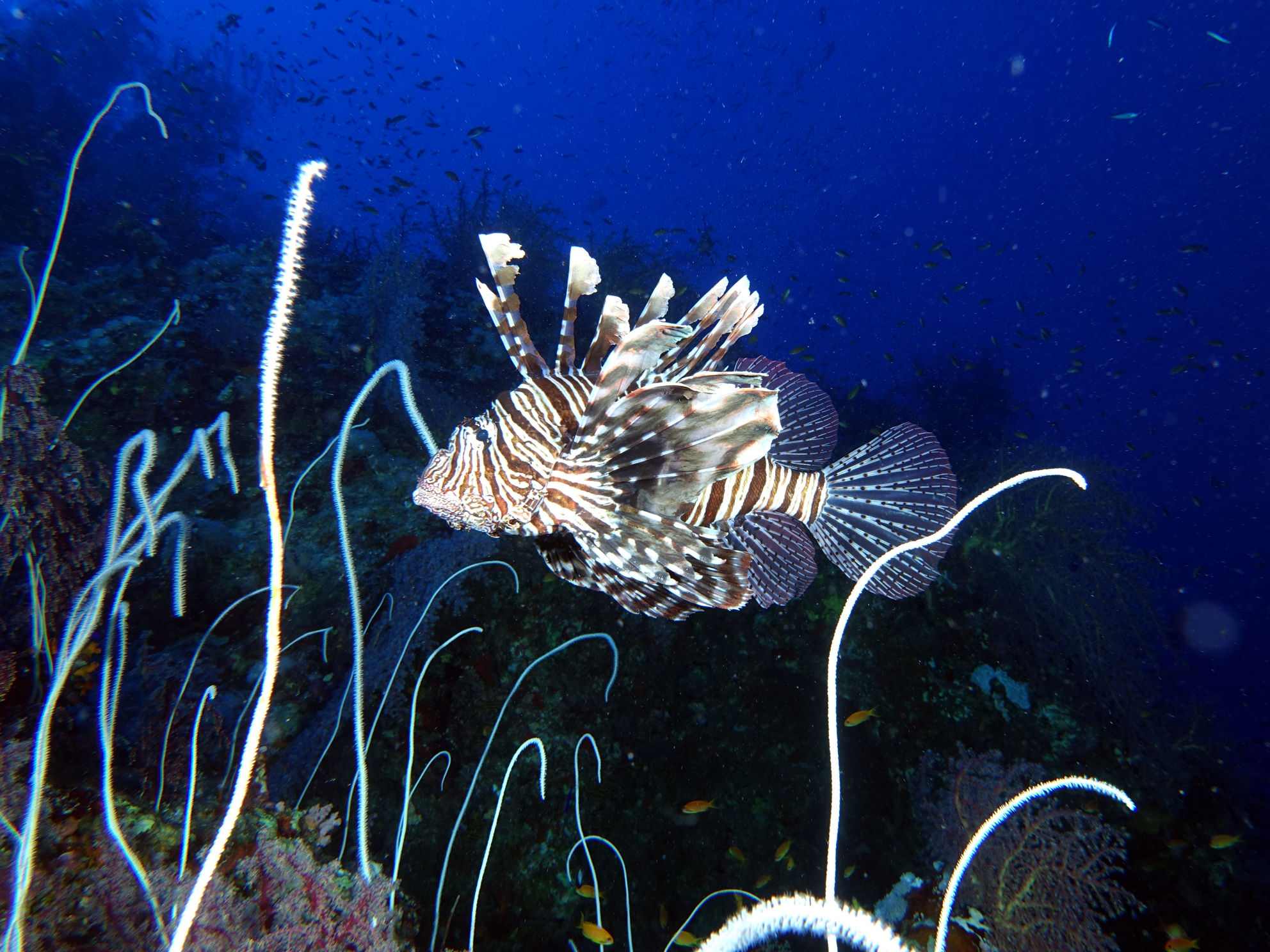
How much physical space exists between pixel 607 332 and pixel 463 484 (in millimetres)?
939

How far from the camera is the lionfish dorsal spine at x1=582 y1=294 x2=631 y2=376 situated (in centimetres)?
219

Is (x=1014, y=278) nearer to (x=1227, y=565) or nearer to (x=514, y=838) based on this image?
(x=1227, y=565)

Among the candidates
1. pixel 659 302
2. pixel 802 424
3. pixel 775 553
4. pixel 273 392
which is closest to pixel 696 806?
pixel 775 553

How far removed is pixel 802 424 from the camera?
11.6 ft

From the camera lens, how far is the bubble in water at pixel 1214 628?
32750 millimetres

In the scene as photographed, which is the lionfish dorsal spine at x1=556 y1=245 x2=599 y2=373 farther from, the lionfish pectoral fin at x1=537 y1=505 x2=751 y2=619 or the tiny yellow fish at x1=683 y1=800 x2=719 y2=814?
the tiny yellow fish at x1=683 y1=800 x2=719 y2=814

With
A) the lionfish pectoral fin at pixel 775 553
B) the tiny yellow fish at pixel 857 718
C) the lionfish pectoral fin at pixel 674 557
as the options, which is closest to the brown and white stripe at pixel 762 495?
the lionfish pectoral fin at pixel 775 553

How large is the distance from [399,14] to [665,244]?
277 feet

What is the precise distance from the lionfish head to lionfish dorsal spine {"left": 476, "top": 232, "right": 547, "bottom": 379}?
1.32 ft

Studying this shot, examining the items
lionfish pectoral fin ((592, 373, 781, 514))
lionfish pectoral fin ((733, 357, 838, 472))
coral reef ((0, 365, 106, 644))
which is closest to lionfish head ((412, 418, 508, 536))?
lionfish pectoral fin ((592, 373, 781, 514))

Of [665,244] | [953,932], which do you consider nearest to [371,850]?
[953,932]

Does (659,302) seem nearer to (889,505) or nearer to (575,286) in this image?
(575,286)

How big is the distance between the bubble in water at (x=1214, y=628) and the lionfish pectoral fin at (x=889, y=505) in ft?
133

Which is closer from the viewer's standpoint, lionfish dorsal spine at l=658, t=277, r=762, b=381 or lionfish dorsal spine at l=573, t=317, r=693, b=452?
lionfish dorsal spine at l=573, t=317, r=693, b=452
